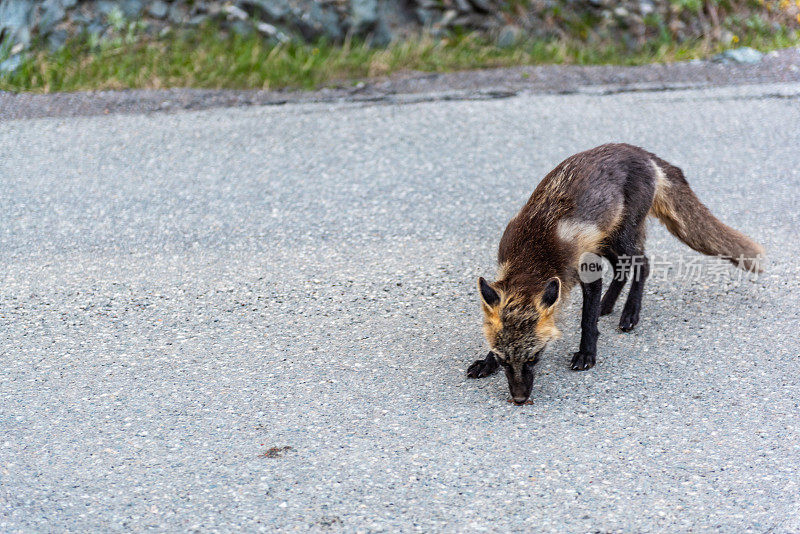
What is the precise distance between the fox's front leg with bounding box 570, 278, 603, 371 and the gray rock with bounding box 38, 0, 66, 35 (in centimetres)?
734

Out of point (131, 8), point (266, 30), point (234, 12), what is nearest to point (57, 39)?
point (131, 8)

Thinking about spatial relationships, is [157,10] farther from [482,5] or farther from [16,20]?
[482,5]

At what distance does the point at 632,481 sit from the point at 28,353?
3.60 meters

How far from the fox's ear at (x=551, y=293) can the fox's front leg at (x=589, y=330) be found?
619 millimetres

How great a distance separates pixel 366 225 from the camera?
6430 mm

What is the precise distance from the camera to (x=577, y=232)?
4582 mm

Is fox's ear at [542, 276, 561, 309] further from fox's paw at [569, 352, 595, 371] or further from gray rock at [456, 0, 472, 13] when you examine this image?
gray rock at [456, 0, 472, 13]

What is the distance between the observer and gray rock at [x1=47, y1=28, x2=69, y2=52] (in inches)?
356

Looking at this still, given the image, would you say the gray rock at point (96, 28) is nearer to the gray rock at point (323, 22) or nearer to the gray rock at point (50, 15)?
the gray rock at point (50, 15)

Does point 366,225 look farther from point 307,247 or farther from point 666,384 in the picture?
point 666,384

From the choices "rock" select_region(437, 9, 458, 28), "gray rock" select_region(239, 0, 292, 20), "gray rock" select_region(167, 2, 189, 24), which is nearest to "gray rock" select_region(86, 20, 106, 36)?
"gray rock" select_region(167, 2, 189, 24)

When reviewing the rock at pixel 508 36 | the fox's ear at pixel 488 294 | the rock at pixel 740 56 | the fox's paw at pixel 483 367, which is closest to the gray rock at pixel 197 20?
the rock at pixel 508 36

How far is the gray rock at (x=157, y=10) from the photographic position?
9.46 m

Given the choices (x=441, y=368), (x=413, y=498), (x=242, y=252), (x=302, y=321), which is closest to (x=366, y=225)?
(x=242, y=252)
